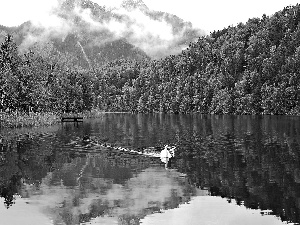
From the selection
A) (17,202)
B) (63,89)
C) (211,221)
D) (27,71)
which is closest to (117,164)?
(17,202)

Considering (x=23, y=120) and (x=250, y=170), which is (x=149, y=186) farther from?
(x=23, y=120)

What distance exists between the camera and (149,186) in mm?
38312

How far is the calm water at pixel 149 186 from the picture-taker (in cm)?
2933

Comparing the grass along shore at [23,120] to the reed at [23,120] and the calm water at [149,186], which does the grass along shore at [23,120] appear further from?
the calm water at [149,186]

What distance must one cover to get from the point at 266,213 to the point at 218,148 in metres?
37.0

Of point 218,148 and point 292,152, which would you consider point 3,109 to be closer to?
point 218,148

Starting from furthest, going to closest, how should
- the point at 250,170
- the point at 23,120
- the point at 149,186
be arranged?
the point at 23,120 → the point at 250,170 → the point at 149,186

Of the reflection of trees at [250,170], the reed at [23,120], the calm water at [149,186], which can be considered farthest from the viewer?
the reed at [23,120]

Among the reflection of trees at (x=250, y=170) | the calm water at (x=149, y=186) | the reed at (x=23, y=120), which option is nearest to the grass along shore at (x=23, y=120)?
the reed at (x=23, y=120)

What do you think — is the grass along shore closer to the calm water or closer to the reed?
the reed

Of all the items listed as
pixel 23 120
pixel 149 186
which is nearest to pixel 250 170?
pixel 149 186

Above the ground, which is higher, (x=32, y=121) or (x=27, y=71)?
(x=27, y=71)

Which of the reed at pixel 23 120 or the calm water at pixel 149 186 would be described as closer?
the calm water at pixel 149 186

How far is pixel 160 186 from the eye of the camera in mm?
38375
